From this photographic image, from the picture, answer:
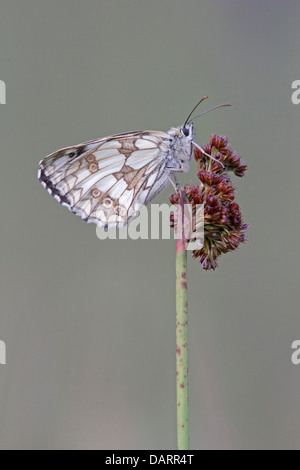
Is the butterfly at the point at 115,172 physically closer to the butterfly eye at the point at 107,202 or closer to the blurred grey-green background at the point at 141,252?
the butterfly eye at the point at 107,202

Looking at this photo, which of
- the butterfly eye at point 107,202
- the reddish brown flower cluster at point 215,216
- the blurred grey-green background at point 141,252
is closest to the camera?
the reddish brown flower cluster at point 215,216

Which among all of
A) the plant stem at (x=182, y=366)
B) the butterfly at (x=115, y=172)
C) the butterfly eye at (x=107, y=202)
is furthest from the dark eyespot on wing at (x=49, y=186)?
the plant stem at (x=182, y=366)

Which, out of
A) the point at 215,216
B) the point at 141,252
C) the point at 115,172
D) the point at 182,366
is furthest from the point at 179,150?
the point at 141,252

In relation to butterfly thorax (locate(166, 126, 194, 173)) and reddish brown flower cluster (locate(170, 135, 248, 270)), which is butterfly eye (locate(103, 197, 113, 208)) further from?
reddish brown flower cluster (locate(170, 135, 248, 270))

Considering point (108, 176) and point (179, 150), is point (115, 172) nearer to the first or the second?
point (108, 176)

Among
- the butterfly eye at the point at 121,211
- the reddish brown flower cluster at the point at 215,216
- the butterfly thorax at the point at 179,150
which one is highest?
the butterfly thorax at the point at 179,150

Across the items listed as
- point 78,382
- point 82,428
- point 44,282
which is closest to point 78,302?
point 44,282
